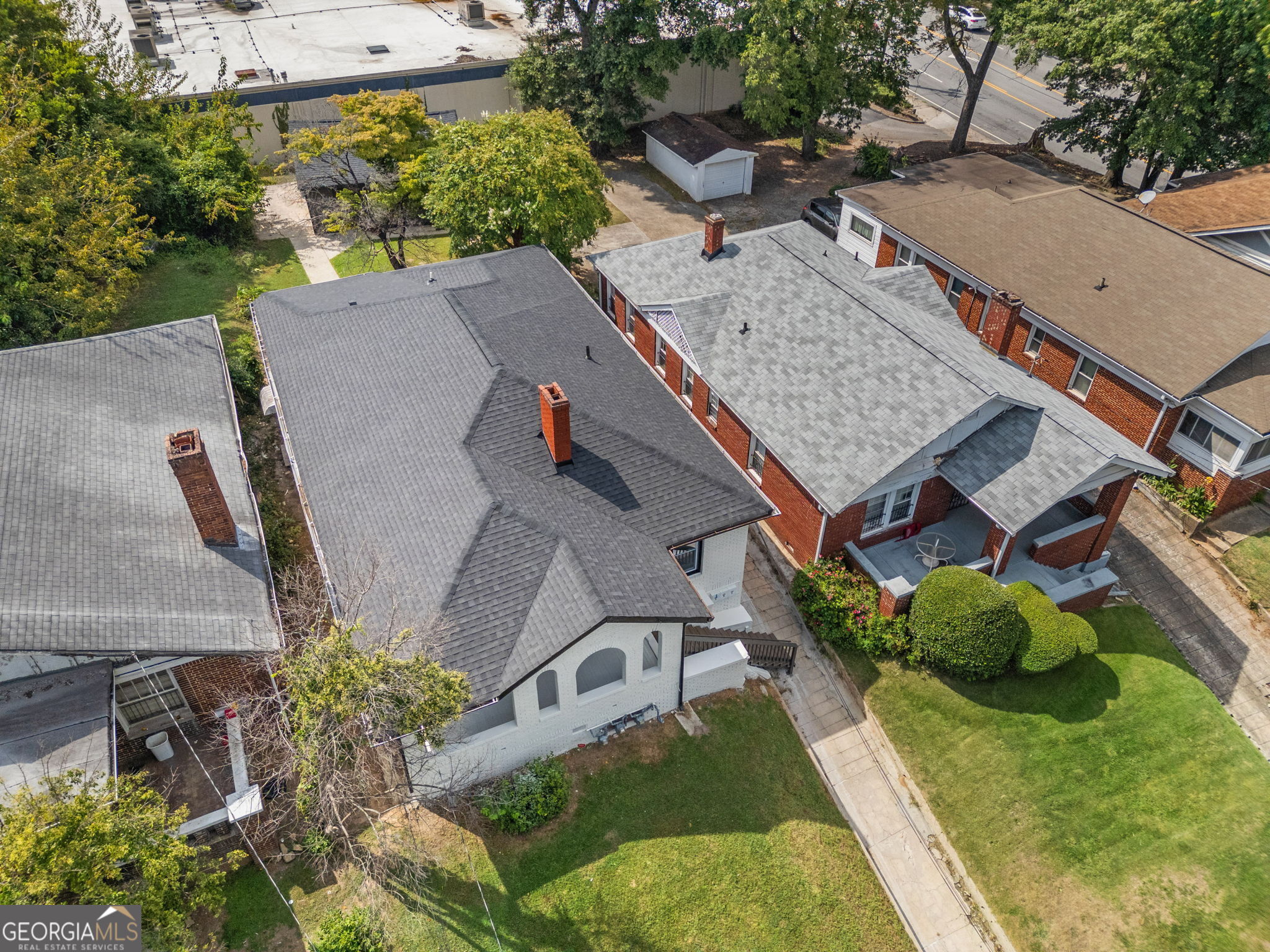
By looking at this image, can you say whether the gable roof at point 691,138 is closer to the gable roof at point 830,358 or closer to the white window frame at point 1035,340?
the gable roof at point 830,358

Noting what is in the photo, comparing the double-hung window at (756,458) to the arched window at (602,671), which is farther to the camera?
the double-hung window at (756,458)

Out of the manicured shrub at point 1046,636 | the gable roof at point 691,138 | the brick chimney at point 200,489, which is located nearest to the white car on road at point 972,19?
the gable roof at point 691,138

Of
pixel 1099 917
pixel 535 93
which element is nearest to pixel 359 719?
pixel 1099 917

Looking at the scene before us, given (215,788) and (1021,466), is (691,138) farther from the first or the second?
(215,788)

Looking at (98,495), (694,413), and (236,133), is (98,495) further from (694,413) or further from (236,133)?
(236,133)

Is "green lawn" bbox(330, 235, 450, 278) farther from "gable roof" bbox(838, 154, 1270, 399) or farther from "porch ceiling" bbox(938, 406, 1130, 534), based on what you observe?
"porch ceiling" bbox(938, 406, 1130, 534)

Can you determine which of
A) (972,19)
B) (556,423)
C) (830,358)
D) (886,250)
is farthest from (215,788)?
(972,19)
